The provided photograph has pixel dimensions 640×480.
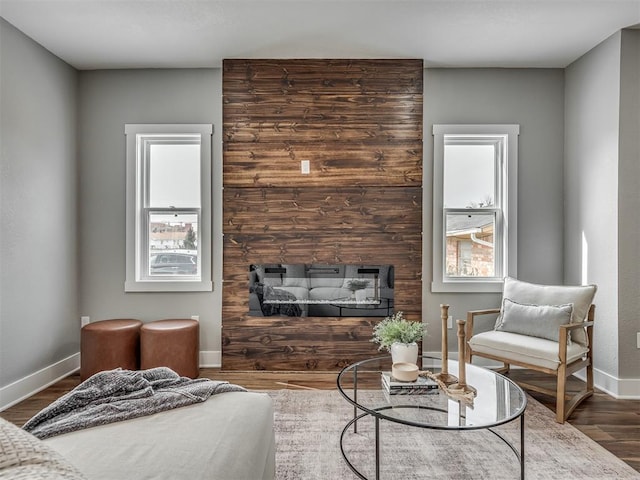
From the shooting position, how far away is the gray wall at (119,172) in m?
3.81

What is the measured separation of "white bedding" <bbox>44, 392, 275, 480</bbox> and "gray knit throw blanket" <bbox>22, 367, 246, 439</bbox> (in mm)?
32

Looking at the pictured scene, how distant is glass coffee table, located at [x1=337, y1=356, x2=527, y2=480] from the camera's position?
1.76 m

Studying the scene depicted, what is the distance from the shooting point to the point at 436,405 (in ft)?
6.43

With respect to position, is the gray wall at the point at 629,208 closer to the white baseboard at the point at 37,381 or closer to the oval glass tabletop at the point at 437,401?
the oval glass tabletop at the point at 437,401

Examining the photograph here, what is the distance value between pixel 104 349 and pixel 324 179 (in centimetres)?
240

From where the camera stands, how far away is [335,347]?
3.67 meters

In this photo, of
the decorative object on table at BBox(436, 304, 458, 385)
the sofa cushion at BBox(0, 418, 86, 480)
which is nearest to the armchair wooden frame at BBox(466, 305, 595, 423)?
the decorative object on table at BBox(436, 304, 458, 385)

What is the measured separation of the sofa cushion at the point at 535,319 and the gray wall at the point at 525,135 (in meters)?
0.62

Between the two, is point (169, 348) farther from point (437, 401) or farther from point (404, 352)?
point (437, 401)

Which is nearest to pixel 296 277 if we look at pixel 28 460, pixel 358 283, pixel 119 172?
pixel 358 283

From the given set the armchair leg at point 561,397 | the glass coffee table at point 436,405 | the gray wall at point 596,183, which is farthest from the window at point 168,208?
the gray wall at point 596,183

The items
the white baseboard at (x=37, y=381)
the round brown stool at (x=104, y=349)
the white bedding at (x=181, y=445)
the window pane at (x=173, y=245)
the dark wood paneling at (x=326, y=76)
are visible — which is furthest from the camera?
the window pane at (x=173, y=245)

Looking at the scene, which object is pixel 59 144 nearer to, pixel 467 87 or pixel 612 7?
pixel 467 87

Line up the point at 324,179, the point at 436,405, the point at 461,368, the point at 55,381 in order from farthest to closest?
the point at 324,179
the point at 55,381
the point at 461,368
the point at 436,405
